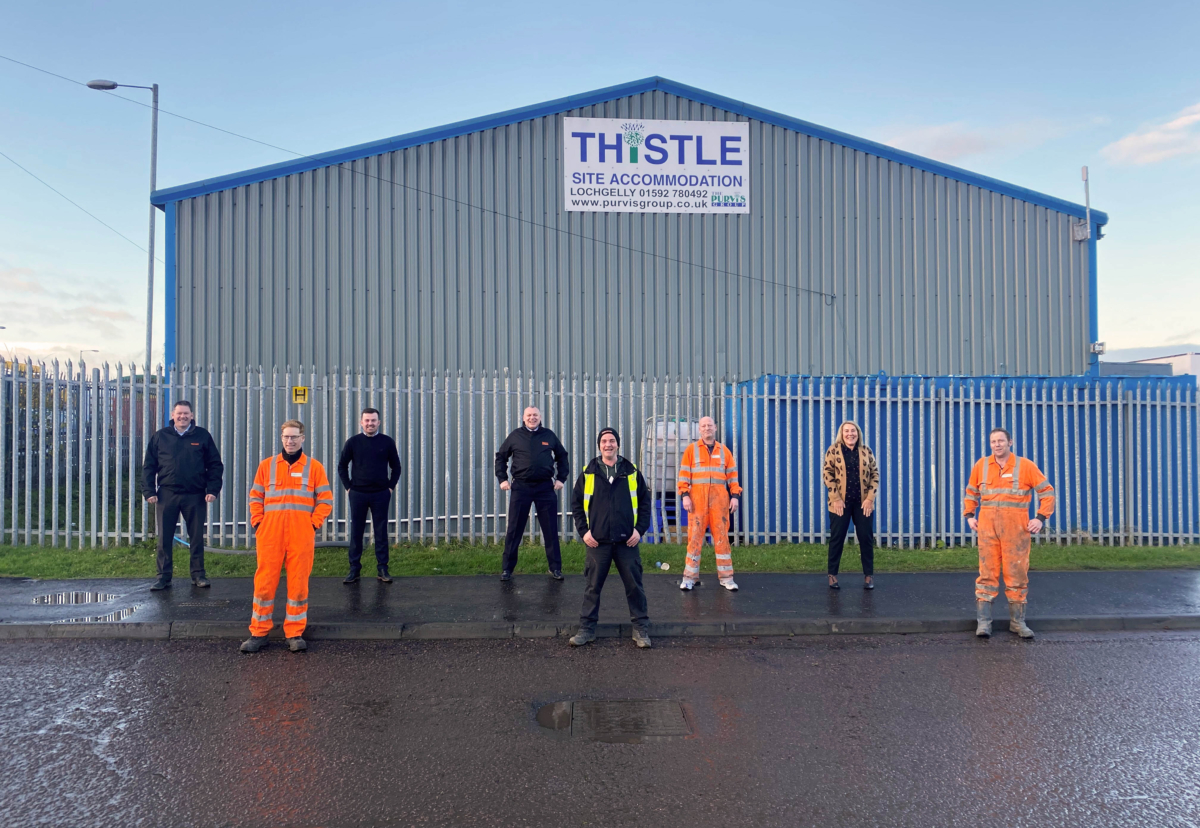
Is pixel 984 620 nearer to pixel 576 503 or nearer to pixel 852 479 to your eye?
pixel 852 479

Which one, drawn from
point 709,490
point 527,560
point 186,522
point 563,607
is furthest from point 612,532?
point 186,522

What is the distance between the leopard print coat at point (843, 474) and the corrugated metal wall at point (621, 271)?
209 inches

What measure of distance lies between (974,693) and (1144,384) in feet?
26.9

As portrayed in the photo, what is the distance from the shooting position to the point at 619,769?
4.02 metres

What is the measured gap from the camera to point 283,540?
6.23m

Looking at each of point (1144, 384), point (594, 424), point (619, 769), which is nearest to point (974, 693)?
point (619, 769)

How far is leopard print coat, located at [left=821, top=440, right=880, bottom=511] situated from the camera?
8.22 metres

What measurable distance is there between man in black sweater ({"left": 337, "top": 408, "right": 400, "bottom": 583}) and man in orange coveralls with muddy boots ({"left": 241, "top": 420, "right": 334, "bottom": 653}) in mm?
2048

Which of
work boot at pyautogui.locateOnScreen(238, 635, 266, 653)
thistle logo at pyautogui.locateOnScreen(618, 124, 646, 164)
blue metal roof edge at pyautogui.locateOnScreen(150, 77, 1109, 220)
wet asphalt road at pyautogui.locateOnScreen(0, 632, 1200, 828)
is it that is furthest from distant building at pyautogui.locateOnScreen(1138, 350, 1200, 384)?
work boot at pyautogui.locateOnScreen(238, 635, 266, 653)

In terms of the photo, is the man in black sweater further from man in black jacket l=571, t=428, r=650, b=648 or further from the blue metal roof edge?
the blue metal roof edge

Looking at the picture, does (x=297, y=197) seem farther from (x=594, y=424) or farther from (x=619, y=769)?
(x=619, y=769)

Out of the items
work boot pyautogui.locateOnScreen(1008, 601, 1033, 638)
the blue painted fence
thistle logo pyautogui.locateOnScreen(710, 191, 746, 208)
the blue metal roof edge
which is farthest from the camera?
thistle logo pyautogui.locateOnScreen(710, 191, 746, 208)

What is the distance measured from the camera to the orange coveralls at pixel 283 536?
244 inches

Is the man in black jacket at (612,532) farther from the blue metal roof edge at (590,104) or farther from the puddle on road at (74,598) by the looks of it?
the blue metal roof edge at (590,104)
